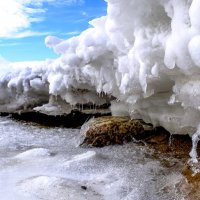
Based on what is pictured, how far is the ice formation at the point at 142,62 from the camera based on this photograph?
3484mm

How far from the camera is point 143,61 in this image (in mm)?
4059

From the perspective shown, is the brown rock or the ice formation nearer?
the ice formation

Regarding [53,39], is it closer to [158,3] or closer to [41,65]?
[41,65]

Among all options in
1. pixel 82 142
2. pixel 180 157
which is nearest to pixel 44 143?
pixel 82 142

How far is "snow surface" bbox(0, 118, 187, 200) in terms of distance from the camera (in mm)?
3232

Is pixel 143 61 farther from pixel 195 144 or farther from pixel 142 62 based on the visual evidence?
pixel 195 144

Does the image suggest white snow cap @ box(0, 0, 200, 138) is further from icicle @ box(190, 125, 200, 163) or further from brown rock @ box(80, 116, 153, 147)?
brown rock @ box(80, 116, 153, 147)

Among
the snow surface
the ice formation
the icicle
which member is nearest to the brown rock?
the snow surface

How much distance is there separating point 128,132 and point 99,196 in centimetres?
210

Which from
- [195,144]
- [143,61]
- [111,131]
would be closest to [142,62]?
[143,61]

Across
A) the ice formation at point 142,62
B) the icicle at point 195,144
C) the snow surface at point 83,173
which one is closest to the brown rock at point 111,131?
the snow surface at point 83,173

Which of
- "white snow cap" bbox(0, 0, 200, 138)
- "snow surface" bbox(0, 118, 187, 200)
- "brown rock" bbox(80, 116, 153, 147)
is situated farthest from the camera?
"brown rock" bbox(80, 116, 153, 147)

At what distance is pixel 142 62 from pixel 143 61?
29 millimetres

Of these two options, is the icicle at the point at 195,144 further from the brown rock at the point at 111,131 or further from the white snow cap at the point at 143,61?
the brown rock at the point at 111,131
